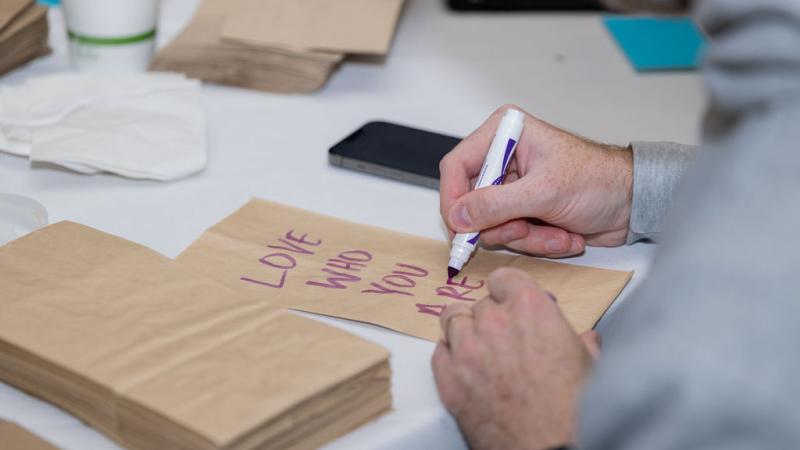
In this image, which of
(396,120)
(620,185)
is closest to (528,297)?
(620,185)

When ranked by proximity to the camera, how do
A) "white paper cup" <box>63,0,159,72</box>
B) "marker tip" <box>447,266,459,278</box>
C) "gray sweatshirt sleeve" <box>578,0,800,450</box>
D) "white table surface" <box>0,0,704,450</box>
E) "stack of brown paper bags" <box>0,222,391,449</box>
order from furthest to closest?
1. "white paper cup" <box>63,0,159,72</box>
2. "marker tip" <box>447,266,459,278</box>
3. "white table surface" <box>0,0,704,450</box>
4. "stack of brown paper bags" <box>0,222,391,449</box>
5. "gray sweatshirt sleeve" <box>578,0,800,450</box>

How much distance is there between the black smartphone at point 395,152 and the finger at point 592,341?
27cm

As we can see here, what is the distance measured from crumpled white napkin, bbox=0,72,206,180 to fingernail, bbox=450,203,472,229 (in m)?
0.26

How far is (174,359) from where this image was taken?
611 mm

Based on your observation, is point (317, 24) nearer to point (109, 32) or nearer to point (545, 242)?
point (109, 32)

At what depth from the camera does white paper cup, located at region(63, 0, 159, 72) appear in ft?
3.44

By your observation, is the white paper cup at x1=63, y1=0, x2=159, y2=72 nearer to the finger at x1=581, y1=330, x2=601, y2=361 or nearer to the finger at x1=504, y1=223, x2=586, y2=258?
the finger at x1=504, y1=223, x2=586, y2=258

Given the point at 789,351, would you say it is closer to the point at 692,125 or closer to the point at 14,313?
the point at 14,313

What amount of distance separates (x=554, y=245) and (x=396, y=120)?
0.30 metres

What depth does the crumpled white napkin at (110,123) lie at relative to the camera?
91cm

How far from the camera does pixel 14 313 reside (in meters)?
0.65

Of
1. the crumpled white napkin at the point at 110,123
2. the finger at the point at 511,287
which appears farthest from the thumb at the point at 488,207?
the crumpled white napkin at the point at 110,123

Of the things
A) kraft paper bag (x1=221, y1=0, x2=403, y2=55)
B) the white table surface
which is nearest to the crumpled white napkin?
the white table surface

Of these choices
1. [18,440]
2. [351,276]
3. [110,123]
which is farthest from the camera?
[110,123]
